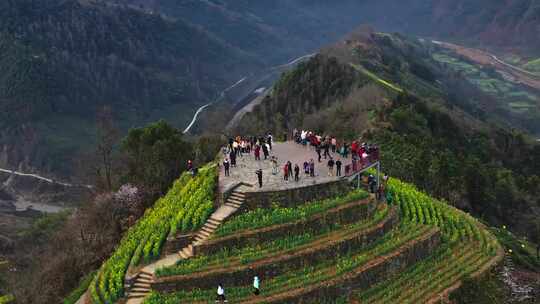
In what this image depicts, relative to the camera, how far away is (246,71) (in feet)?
616

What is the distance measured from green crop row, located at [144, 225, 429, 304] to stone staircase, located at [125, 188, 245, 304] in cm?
118

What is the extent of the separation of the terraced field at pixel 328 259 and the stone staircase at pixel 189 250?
64cm

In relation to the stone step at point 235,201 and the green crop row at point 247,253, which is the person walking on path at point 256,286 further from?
the stone step at point 235,201

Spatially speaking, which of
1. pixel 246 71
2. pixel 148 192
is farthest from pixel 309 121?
pixel 246 71

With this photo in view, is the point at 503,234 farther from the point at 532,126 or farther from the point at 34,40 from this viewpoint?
the point at 34,40

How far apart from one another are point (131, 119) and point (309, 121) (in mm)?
73702

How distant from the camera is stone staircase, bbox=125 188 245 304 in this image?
102 ft

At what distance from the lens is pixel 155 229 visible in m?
35.2

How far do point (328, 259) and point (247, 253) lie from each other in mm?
4144

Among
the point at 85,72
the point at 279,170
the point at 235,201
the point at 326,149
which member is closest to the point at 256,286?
the point at 235,201

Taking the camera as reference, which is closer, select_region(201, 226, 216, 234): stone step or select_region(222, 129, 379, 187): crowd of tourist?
select_region(201, 226, 216, 234): stone step

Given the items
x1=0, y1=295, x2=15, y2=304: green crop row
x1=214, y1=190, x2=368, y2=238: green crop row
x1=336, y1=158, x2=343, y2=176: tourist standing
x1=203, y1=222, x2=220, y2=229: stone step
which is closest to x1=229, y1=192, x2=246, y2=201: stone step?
x1=214, y1=190, x2=368, y2=238: green crop row

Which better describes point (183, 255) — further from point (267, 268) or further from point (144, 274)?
point (267, 268)

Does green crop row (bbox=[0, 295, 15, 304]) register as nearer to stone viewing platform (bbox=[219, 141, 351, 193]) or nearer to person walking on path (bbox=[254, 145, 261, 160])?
stone viewing platform (bbox=[219, 141, 351, 193])
